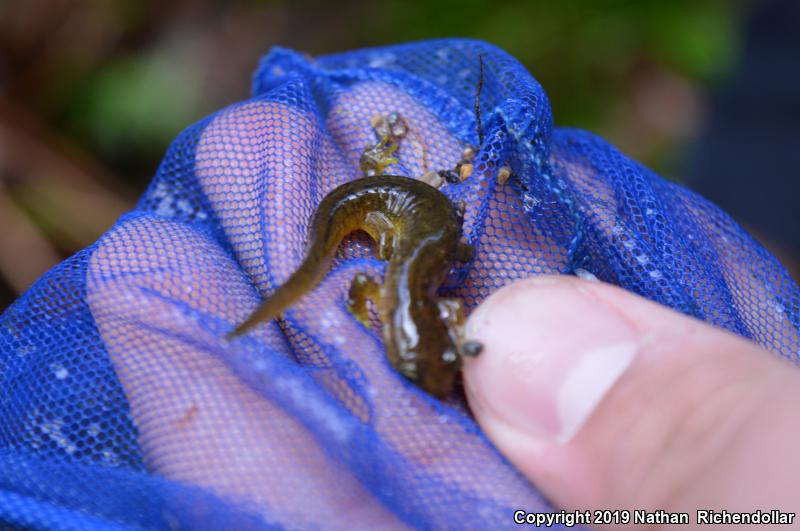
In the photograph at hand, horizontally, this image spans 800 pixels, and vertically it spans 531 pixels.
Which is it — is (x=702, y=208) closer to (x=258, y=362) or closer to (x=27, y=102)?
(x=258, y=362)

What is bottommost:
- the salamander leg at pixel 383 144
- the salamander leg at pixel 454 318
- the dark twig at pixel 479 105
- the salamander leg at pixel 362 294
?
the salamander leg at pixel 454 318

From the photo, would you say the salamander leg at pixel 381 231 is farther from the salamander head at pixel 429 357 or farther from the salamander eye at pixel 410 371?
the salamander eye at pixel 410 371

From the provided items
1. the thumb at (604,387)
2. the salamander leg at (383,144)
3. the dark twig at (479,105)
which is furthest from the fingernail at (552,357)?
the salamander leg at (383,144)

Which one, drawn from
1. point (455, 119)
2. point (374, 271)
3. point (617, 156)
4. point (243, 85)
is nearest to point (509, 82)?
point (455, 119)

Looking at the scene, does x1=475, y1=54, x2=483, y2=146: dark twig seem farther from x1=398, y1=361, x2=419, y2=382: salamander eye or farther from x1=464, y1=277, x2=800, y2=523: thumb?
x1=398, y1=361, x2=419, y2=382: salamander eye

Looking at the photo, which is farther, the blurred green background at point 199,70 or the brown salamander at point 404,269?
the blurred green background at point 199,70

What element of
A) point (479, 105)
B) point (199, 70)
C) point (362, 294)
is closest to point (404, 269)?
point (362, 294)

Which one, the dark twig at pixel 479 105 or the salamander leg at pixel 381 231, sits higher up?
the dark twig at pixel 479 105
